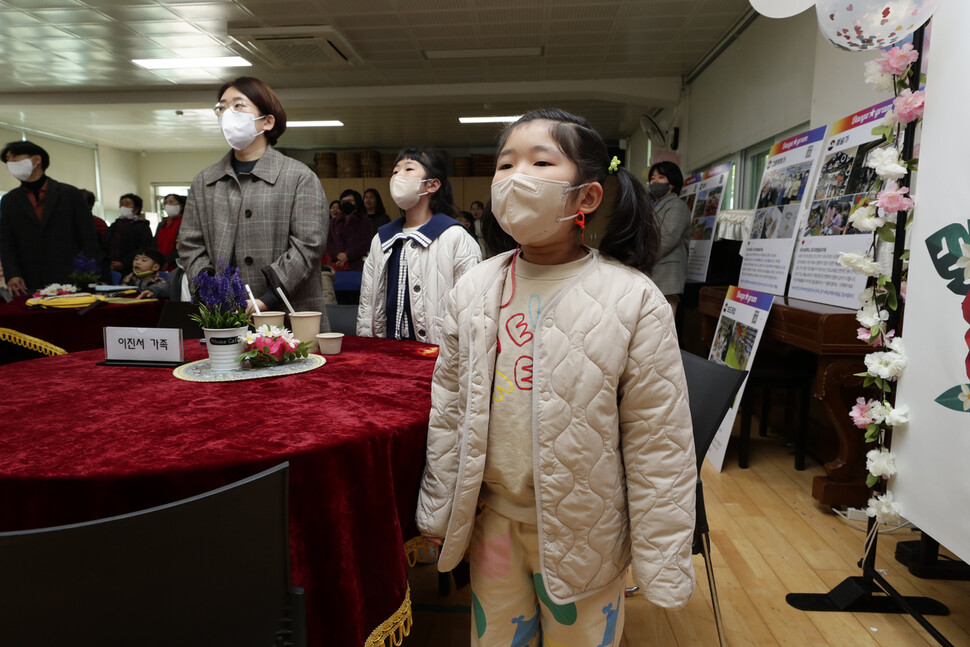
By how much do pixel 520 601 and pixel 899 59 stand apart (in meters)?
1.82

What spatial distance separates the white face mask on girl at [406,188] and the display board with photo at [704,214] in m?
3.09

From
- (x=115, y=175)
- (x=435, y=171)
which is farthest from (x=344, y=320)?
(x=115, y=175)

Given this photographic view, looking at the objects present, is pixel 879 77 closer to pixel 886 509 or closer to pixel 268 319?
pixel 886 509

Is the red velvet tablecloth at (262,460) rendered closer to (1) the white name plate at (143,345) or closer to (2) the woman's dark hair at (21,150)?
(1) the white name plate at (143,345)

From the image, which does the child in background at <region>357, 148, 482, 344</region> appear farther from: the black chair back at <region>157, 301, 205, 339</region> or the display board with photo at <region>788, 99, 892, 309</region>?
the display board with photo at <region>788, 99, 892, 309</region>

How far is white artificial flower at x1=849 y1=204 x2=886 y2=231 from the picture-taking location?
1.85 meters

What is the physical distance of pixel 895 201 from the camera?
5.63ft

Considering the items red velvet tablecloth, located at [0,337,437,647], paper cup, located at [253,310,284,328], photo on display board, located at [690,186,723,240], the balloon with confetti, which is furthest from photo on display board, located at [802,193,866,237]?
paper cup, located at [253,310,284,328]

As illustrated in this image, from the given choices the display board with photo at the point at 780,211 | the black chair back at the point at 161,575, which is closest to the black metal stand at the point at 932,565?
the display board with photo at the point at 780,211

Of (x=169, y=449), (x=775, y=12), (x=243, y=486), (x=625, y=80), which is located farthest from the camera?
(x=625, y=80)

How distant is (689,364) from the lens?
1635 mm

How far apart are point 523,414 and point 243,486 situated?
18.8 inches

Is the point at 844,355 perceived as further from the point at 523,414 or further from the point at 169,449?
the point at 169,449

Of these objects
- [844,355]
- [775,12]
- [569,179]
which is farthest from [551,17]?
[569,179]
